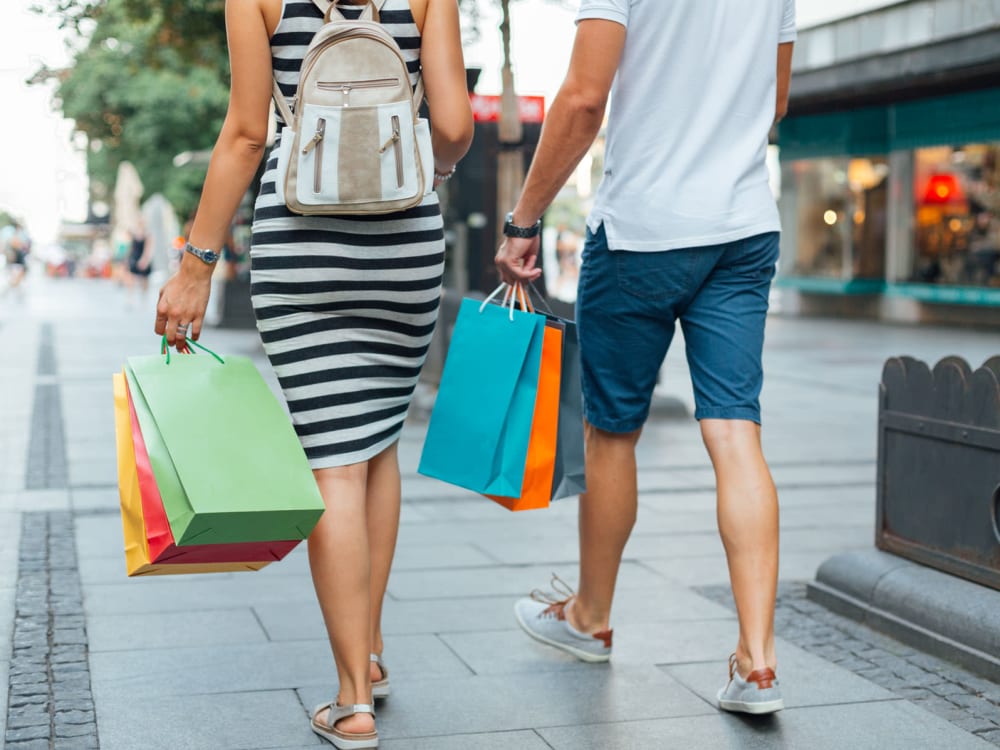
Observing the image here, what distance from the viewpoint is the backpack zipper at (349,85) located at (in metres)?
2.65

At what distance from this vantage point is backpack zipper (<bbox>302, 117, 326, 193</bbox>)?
2650 millimetres

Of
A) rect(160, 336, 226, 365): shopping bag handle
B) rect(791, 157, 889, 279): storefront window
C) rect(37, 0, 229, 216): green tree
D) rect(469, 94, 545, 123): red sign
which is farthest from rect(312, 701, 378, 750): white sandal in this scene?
rect(37, 0, 229, 216): green tree

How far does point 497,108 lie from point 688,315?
10.2m

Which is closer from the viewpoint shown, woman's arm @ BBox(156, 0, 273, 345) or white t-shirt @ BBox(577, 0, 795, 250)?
woman's arm @ BBox(156, 0, 273, 345)

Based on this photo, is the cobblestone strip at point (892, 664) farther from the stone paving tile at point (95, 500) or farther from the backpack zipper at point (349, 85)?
the stone paving tile at point (95, 500)

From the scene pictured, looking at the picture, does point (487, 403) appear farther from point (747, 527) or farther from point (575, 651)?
point (575, 651)

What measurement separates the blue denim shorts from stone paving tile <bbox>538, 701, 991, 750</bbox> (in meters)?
0.70

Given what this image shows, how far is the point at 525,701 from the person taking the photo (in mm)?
3223

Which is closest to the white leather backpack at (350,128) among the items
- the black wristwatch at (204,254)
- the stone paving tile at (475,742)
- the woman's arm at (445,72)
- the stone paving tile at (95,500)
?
the woman's arm at (445,72)

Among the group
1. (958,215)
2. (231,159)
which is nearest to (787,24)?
(231,159)

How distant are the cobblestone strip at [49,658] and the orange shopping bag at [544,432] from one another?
1078 millimetres

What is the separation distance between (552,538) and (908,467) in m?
1.64

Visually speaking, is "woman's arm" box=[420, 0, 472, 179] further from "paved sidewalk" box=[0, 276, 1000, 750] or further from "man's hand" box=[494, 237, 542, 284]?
"paved sidewalk" box=[0, 276, 1000, 750]

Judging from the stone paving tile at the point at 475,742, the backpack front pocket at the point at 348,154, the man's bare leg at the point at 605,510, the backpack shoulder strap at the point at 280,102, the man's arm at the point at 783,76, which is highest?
the man's arm at the point at 783,76
